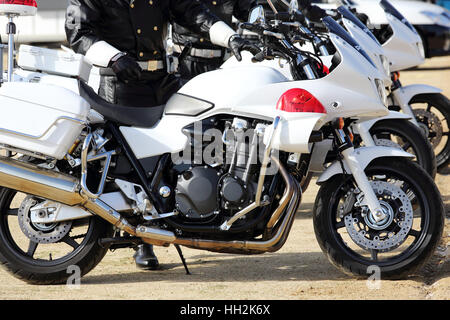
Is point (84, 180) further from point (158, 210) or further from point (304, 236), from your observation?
point (304, 236)

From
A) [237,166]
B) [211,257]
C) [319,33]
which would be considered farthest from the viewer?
[211,257]

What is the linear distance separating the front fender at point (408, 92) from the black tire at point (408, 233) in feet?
9.43

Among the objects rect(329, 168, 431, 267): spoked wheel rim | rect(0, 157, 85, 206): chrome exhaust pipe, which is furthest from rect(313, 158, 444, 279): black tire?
rect(0, 157, 85, 206): chrome exhaust pipe

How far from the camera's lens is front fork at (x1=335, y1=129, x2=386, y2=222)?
4523mm

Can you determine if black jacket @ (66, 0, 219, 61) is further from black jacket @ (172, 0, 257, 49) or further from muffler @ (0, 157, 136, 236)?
black jacket @ (172, 0, 257, 49)

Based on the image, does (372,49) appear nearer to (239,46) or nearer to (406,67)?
(239,46)

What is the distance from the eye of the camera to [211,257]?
18.0 feet

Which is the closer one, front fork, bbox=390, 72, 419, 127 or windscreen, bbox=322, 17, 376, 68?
windscreen, bbox=322, 17, 376, 68

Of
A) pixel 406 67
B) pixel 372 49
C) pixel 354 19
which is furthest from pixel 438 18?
pixel 372 49

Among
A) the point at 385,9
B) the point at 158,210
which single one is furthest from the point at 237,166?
the point at 385,9

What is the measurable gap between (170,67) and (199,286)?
1709 millimetres

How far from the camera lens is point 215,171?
4527mm

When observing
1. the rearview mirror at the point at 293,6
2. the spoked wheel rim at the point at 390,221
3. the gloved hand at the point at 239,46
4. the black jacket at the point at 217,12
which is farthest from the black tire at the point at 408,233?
the black jacket at the point at 217,12

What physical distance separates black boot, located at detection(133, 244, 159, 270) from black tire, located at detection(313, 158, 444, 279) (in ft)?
3.61
